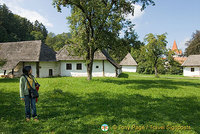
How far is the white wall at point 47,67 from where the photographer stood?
22330 mm

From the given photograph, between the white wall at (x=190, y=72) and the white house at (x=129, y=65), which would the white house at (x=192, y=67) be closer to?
the white wall at (x=190, y=72)

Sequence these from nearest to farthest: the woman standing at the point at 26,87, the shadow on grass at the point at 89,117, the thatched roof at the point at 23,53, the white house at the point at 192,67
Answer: the shadow on grass at the point at 89,117 → the woman standing at the point at 26,87 → the thatched roof at the point at 23,53 → the white house at the point at 192,67

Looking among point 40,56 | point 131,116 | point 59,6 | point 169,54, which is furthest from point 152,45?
point 131,116

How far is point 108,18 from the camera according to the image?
13.4 m

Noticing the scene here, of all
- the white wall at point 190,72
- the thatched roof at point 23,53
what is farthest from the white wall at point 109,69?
the white wall at point 190,72

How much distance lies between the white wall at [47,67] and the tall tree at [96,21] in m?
10.2

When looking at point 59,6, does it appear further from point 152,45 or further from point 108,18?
point 152,45

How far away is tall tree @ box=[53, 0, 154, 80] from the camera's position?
1313 centimetres

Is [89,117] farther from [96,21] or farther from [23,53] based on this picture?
[23,53]

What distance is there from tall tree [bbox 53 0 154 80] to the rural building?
7711mm

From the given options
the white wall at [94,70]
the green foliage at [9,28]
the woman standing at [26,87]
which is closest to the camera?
the woman standing at [26,87]

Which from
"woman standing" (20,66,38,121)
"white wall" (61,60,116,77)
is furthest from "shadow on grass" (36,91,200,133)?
"white wall" (61,60,116,77)

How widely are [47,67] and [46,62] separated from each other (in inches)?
36.3

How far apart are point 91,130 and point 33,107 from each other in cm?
248
